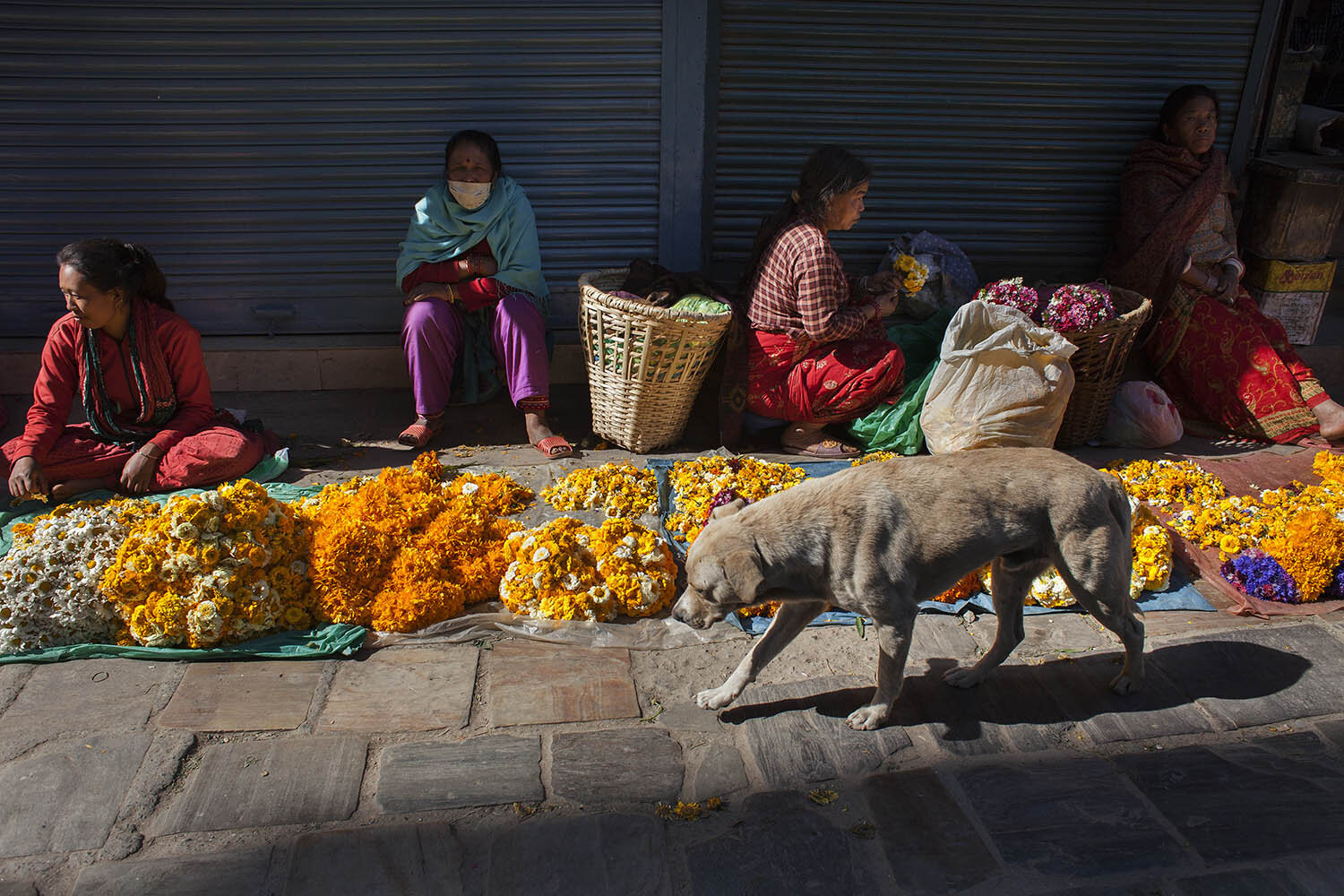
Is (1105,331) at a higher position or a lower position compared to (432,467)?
higher

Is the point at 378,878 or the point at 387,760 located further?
the point at 387,760

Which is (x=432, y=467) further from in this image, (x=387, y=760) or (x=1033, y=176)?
(x=1033, y=176)

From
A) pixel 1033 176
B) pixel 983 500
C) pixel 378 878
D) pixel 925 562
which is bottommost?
pixel 378 878

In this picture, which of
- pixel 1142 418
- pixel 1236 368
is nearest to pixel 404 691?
pixel 1142 418

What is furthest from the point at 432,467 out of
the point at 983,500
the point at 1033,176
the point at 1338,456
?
the point at 1338,456

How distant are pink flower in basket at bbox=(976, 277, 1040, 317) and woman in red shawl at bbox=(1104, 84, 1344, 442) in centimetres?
123

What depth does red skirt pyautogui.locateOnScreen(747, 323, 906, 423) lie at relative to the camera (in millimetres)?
5336

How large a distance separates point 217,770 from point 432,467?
82.0 inches

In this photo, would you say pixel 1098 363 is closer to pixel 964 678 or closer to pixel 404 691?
pixel 964 678

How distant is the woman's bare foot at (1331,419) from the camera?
5.62 m

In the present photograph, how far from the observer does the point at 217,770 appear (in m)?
3.15

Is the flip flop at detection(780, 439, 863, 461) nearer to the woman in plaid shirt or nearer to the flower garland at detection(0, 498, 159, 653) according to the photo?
the woman in plaid shirt

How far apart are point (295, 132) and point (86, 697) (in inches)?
149

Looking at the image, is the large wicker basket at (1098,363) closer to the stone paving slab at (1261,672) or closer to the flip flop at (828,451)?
the flip flop at (828,451)
